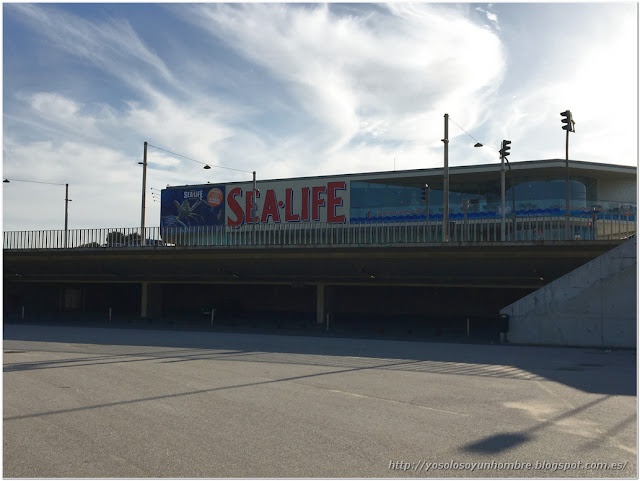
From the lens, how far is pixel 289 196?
56.8m

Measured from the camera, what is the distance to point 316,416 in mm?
9156

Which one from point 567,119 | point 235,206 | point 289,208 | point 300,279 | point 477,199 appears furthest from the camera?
point 235,206

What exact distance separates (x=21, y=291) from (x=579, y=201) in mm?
43724

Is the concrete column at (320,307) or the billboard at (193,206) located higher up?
the billboard at (193,206)

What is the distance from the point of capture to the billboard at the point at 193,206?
6078 centimetres

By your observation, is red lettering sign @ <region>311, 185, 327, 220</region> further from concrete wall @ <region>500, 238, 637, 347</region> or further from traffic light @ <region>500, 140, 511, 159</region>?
concrete wall @ <region>500, 238, 637, 347</region>

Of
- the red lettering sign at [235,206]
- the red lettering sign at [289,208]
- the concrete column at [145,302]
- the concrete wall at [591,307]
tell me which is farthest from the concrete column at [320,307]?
the red lettering sign at [235,206]

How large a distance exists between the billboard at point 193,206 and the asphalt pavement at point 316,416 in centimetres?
4381

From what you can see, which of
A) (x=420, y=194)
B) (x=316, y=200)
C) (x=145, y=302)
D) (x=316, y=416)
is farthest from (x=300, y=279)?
(x=316, y=416)

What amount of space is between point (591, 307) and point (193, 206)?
156 ft

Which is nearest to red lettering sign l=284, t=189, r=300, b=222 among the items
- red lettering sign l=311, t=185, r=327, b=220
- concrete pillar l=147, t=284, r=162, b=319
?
red lettering sign l=311, t=185, r=327, b=220

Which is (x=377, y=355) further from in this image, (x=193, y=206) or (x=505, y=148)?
(x=193, y=206)

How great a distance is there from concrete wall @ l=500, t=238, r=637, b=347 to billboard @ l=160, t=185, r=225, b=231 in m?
42.2

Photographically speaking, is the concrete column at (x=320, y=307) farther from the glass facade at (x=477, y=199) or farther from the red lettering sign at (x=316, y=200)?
the red lettering sign at (x=316, y=200)
